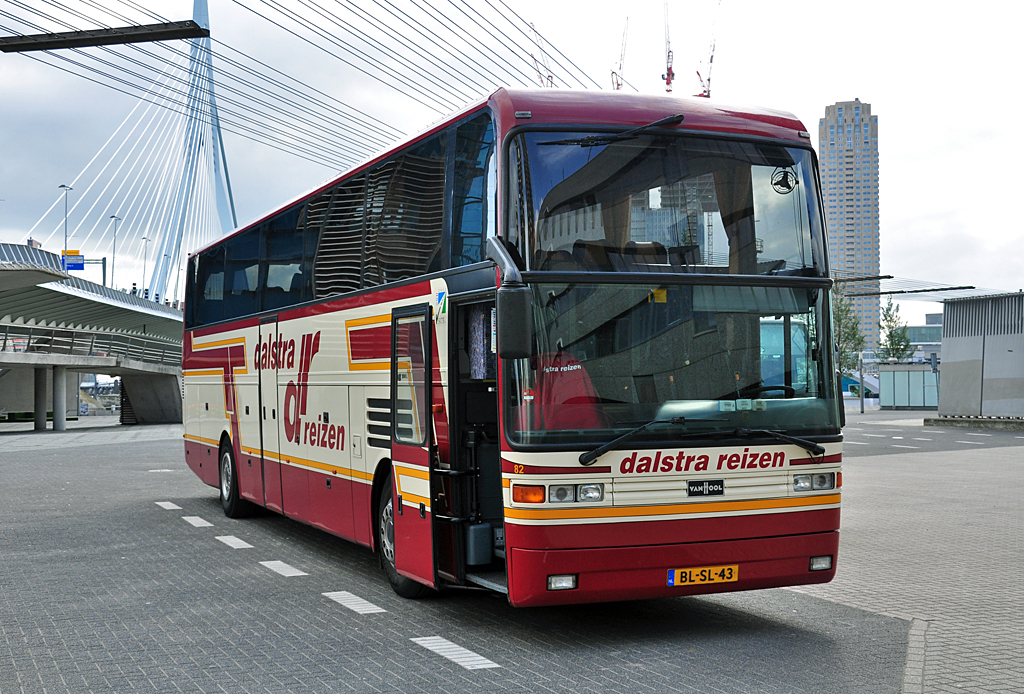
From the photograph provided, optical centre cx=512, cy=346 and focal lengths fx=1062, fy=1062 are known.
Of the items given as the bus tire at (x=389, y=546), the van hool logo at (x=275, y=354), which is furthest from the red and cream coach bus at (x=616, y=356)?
the van hool logo at (x=275, y=354)

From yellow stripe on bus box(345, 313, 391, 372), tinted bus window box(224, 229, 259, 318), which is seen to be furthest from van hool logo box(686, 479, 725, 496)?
tinted bus window box(224, 229, 259, 318)

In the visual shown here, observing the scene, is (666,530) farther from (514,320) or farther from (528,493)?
(514,320)

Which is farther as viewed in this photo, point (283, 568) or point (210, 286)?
point (210, 286)

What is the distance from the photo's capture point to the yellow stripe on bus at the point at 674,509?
6520mm

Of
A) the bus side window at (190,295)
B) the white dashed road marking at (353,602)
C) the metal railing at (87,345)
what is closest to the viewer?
the white dashed road marking at (353,602)

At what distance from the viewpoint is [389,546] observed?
8.73 metres

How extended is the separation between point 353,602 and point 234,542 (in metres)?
3.75

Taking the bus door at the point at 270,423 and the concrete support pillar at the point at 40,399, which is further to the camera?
the concrete support pillar at the point at 40,399

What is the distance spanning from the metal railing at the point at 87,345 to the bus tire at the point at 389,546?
3697 centimetres

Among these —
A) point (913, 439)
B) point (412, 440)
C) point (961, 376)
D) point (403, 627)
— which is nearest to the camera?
point (403, 627)

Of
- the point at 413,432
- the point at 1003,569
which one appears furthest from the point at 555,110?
the point at 1003,569

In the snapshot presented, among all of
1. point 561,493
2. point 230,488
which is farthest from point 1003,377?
point 561,493

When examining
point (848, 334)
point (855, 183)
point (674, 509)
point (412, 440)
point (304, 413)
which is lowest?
point (674, 509)

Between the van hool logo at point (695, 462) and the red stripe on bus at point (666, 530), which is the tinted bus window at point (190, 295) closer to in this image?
the red stripe on bus at point (666, 530)
